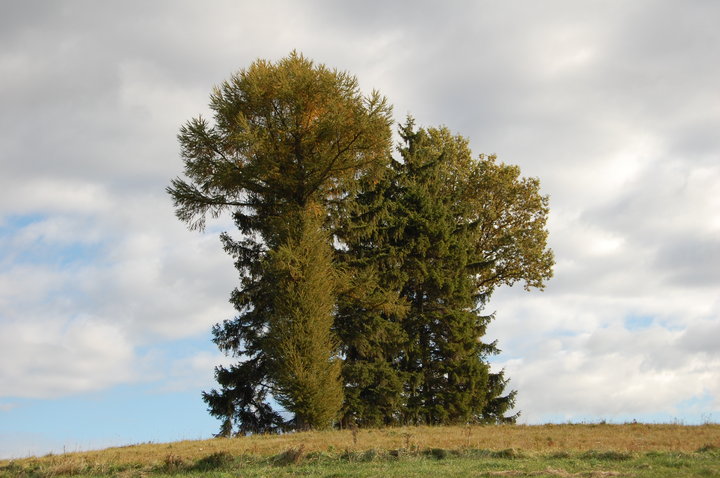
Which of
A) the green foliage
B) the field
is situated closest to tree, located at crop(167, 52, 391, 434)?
the green foliage

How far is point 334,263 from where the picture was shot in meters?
28.9

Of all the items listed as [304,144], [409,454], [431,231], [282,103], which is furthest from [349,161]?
[409,454]

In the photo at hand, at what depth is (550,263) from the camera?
37906 mm

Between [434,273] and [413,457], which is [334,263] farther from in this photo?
[413,457]

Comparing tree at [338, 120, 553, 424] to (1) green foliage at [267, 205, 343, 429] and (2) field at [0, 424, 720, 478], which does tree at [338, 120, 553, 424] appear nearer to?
(1) green foliage at [267, 205, 343, 429]

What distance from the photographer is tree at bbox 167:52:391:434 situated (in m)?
26.1

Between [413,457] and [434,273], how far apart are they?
16.9m

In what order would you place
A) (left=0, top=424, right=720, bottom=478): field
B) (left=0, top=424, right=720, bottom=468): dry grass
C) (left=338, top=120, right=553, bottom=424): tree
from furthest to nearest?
(left=338, top=120, right=553, bottom=424): tree < (left=0, top=424, right=720, bottom=468): dry grass < (left=0, top=424, right=720, bottom=478): field

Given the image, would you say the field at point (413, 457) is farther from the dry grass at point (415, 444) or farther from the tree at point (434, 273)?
the tree at point (434, 273)

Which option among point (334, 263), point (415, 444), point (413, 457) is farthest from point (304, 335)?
point (413, 457)

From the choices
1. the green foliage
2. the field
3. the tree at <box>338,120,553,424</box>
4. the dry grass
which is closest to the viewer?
the field

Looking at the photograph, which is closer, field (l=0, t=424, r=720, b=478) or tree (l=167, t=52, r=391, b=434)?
field (l=0, t=424, r=720, b=478)

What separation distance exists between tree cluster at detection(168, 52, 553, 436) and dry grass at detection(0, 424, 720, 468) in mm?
4584

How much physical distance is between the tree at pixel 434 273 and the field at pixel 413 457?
22.7 feet
